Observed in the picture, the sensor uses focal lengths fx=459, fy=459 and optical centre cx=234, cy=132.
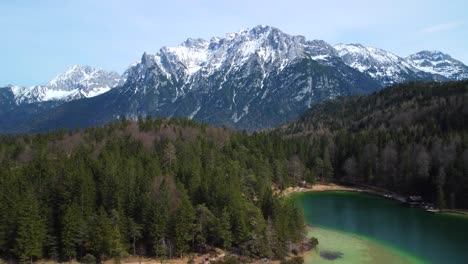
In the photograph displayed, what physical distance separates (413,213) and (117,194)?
7088cm

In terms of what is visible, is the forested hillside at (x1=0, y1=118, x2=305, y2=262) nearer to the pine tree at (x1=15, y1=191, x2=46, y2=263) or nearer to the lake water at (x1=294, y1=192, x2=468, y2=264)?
the pine tree at (x1=15, y1=191, x2=46, y2=263)

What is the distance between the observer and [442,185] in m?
115

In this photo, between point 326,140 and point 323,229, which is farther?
point 326,140

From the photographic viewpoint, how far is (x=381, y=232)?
9381 centimetres

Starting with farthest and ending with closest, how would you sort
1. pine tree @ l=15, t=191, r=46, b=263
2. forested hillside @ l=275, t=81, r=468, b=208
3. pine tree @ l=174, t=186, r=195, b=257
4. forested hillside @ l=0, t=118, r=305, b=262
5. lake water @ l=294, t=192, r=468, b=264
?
1. forested hillside @ l=275, t=81, r=468, b=208
2. lake water @ l=294, t=192, r=468, b=264
3. pine tree @ l=174, t=186, r=195, b=257
4. forested hillside @ l=0, t=118, r=305, b=262
5. pine tree @ l=15, t=191, r=46, b=263

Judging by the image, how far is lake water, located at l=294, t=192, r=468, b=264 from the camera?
76812mm

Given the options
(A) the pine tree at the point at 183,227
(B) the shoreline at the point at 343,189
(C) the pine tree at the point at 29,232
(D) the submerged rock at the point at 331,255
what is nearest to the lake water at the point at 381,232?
(D) the submerged rock at the point at 331,255

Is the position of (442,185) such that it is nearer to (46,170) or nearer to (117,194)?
(117,194)

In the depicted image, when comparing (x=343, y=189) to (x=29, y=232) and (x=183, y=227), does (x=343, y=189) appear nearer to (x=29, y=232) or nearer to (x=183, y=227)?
(x=183, y=227)

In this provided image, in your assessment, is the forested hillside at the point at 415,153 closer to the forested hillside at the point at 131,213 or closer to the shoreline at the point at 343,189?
the shoreline at the point at 343,189

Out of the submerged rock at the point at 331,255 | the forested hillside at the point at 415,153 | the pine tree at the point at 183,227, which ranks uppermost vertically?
the forested hillside at the point at 415,153

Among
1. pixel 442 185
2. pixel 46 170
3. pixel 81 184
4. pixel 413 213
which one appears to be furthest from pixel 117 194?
pixel 442 185

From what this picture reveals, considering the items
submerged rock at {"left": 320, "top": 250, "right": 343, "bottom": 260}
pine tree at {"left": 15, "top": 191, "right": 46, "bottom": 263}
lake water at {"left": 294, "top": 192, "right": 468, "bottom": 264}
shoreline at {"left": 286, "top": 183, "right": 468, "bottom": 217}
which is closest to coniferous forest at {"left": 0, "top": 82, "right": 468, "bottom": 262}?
pine tree at {"left": 15, "top": 191, "right": 46, "bottom": 263}

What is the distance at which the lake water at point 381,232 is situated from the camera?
76.8m
